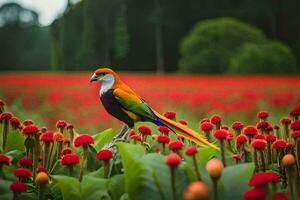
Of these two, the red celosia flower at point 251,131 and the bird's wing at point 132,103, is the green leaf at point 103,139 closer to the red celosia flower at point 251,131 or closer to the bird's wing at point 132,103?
the bird's wing at point 132,103

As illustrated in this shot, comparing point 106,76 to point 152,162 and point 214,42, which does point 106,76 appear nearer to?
point 152,162

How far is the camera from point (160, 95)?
2.06 m

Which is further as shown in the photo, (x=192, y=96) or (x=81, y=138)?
(x=192, y=96)

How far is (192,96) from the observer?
6.94 ft

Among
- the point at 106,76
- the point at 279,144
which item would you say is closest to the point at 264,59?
the point at 106,76

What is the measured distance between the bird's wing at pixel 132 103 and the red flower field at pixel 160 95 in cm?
105

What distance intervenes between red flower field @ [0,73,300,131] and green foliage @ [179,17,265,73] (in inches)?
2.1

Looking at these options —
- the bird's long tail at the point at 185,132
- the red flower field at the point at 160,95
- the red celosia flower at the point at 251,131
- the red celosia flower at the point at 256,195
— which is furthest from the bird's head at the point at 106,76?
the red flower field at the point at 160,95

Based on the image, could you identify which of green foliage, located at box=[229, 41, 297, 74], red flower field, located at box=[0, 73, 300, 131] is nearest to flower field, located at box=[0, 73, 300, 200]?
green foliage, located at box=[229, 41, 297, 74]

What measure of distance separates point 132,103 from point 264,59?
120 centimetres

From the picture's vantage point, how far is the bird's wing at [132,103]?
74 centimetres

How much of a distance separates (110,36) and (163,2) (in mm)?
243

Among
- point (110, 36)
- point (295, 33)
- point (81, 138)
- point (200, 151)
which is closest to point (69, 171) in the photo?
point (81, 138)

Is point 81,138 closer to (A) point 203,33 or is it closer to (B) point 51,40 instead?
(B) point 51,40
